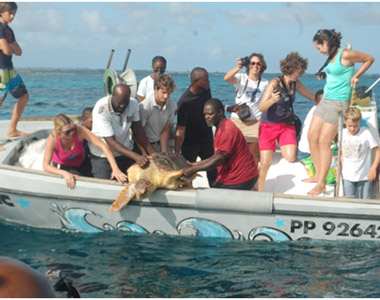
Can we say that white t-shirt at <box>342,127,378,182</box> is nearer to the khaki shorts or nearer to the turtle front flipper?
the khaki shorts

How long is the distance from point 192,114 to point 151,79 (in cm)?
199

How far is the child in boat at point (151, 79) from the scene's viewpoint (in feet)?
24.6

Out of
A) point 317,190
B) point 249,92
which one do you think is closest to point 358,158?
point 317,190

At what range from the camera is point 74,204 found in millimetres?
5352

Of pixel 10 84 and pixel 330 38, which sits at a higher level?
pixel 330 38

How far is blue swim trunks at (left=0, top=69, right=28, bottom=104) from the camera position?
627 centimetres

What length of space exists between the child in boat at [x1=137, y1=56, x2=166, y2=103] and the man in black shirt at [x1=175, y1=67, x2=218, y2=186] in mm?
1711

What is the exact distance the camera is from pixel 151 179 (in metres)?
5.00

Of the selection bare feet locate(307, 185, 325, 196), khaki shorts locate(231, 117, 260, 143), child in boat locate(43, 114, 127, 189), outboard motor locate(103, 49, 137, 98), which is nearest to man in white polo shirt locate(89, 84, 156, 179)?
child in boat locate(43, 114, 127, 189)

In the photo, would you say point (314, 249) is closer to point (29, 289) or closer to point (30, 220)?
point (30, 220)

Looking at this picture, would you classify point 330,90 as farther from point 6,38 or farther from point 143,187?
point 6,38

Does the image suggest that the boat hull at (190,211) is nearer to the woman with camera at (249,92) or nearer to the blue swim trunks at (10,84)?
the blue swim trunks at (10,84)

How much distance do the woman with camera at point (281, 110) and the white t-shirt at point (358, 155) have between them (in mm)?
824

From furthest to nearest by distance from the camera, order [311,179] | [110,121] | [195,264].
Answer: [311,179], [110,121], [195,264]
